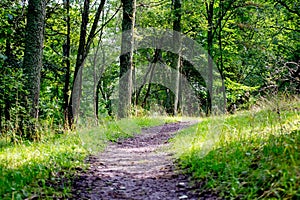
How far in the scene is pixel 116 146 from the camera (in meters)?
8.14

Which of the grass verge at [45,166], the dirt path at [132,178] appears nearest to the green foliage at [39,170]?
the grass verge at [45,166]

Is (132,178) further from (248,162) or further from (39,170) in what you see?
(248,162)

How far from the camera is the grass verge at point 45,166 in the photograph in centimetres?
373

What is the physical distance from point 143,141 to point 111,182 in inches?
174

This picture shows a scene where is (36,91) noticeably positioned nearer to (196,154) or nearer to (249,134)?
(196,154)

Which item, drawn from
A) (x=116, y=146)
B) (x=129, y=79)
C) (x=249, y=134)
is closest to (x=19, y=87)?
(x=116, y=146)

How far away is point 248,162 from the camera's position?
414cm

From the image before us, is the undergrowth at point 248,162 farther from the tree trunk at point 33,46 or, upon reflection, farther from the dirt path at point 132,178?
the tree trunk at point 33,46

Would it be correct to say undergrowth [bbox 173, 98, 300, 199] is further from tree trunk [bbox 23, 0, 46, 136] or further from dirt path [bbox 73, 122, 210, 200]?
tree trunk [bbox 23, 0, 46, 136]

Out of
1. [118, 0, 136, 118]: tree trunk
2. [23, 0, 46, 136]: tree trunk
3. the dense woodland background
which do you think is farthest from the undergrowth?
[118, 0, 136, 118]: tree trunk

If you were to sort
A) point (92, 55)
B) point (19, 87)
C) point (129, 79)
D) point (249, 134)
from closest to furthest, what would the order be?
1. point (249, 134)
2. point (19, 87)
3. point (129, 79)
4. point (92, 55)

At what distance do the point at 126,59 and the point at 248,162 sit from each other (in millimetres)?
9922

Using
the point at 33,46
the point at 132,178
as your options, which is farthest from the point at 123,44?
the point at 132,178

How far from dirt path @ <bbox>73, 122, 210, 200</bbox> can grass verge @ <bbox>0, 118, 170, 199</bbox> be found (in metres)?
0.22
